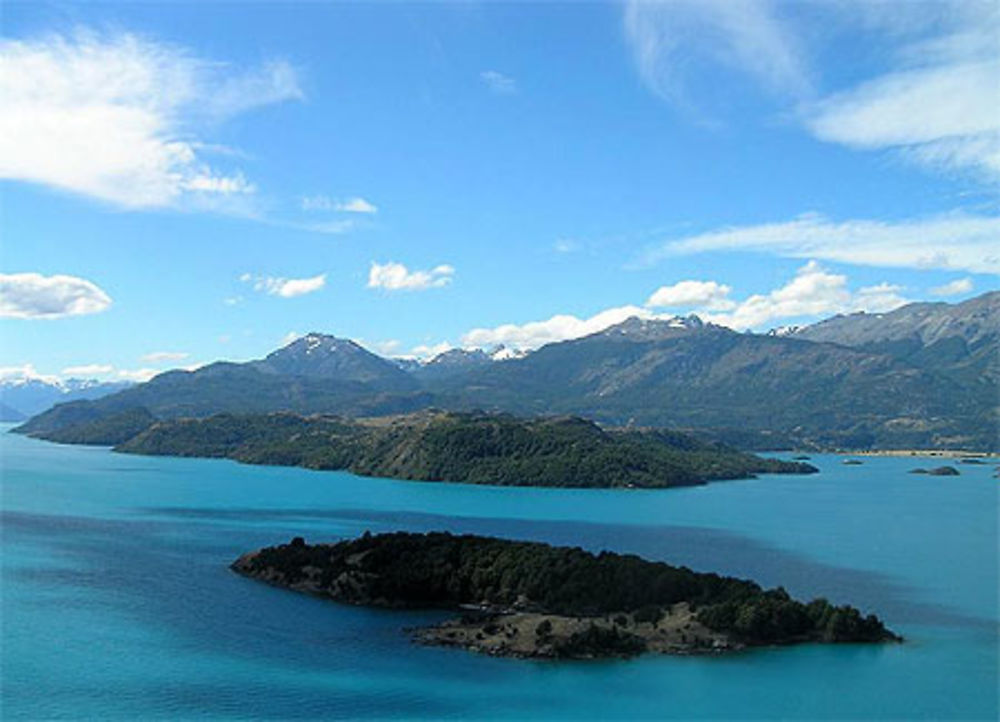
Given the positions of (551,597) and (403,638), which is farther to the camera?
(551,597)

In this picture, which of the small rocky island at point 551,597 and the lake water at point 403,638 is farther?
the small rocky island at point 551,597

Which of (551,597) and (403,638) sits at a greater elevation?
(551,597)

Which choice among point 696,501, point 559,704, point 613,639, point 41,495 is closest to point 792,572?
point 613,639

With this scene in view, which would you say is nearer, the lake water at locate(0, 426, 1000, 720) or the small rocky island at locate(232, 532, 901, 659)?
the lake water at locate(0, 426, 1000, 720)

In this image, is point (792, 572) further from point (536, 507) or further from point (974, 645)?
point (536, 507)
